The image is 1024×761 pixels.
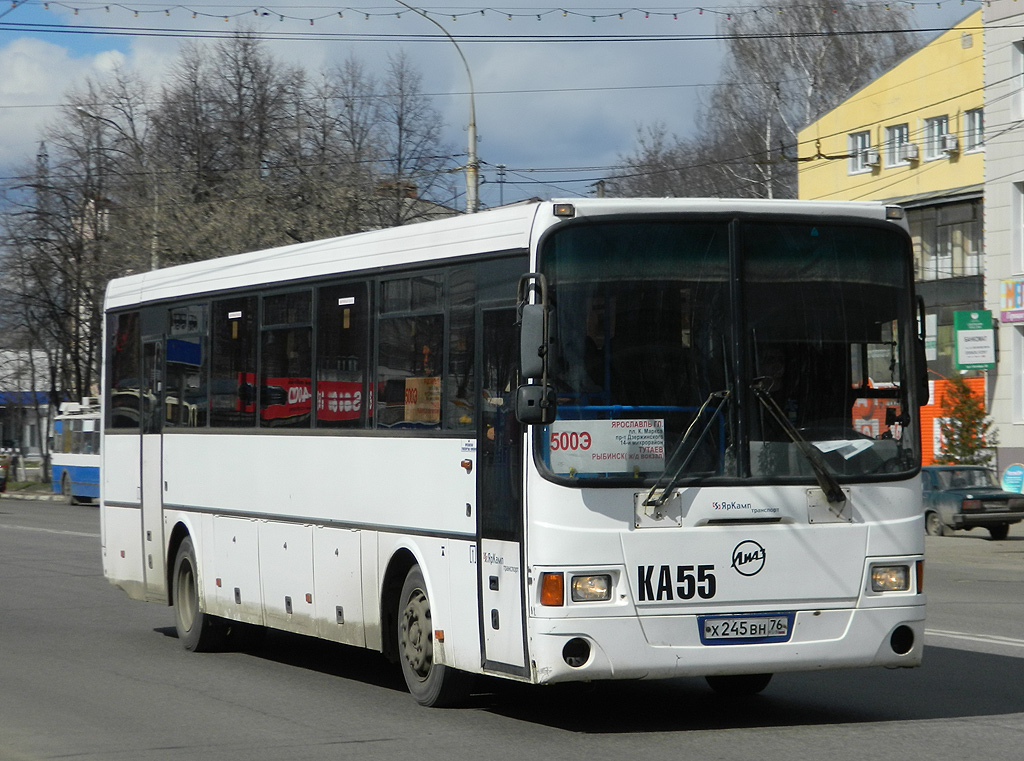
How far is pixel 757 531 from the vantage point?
815cm

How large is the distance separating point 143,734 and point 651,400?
3.21 m

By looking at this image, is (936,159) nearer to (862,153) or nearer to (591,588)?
(862,153)

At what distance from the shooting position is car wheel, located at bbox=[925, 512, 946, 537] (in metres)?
29.3

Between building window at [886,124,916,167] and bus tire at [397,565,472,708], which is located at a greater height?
building window at [886,124,916,167]

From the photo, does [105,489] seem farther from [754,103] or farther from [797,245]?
[754,103]

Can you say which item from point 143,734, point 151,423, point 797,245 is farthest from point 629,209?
point 151,423

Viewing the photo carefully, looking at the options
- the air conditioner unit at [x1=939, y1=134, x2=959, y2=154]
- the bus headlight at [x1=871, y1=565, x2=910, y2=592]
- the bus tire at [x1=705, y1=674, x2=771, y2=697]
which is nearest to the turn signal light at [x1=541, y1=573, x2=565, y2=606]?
the bus headlight at [x1=871, y1=565, x2=910, y2=592]

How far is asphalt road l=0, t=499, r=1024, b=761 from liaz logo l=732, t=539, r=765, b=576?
0.84m

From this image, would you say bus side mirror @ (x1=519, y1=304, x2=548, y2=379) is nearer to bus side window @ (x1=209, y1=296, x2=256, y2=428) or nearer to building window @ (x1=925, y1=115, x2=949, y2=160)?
bus side window @ (x1=209, y1=296, x2=256, y2=428)

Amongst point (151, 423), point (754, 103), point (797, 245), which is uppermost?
point (754, 103)

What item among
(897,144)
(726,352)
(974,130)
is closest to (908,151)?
(897,144)

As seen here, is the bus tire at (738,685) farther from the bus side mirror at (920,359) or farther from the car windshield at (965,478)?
the car windshield at (965,478)

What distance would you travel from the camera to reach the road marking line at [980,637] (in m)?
12.0

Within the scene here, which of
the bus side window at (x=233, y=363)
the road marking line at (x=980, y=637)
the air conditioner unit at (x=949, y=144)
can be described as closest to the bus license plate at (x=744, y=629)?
the road marking line at (x=980, y=637)
